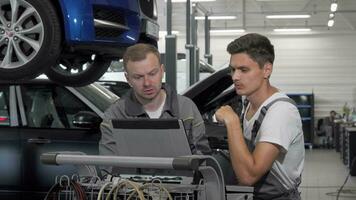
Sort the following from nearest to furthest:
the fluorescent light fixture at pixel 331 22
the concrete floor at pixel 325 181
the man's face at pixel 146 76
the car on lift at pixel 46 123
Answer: the man's face at pixel 146 76 < the car on lift at pixel 46 123 < the concrete floor at pixel 325 181 < the fluorescent light fixture at pixel 331 22

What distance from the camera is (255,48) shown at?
7.49ft

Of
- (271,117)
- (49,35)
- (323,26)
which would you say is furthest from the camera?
(323,26)

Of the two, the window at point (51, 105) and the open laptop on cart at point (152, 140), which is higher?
the open laptop on cart at point (152, 140)

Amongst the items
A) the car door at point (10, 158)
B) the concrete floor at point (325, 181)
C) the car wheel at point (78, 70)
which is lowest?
the concrete floor at point (325, 181)

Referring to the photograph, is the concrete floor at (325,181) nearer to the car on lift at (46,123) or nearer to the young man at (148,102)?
the car on lift at (46,123)

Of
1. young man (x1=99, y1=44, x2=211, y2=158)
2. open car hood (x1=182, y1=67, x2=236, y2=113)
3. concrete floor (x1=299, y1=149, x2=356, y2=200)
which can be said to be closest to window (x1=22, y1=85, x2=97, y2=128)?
open car hood (x1=182, y1=67, x2=236, y2=113)

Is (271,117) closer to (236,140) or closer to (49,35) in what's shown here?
(236,140)

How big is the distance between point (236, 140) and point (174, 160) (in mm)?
335

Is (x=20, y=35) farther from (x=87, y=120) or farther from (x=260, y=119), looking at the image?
(x=260, y=119)

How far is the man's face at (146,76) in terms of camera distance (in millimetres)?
2475

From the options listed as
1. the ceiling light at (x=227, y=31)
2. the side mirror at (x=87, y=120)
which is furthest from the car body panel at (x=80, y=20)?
the ceiling light at (x=227, y=31)

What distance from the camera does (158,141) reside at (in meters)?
2.18

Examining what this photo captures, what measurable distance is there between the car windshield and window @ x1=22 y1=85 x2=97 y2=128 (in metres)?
0.08

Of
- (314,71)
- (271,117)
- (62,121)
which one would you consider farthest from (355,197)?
(314,71)
